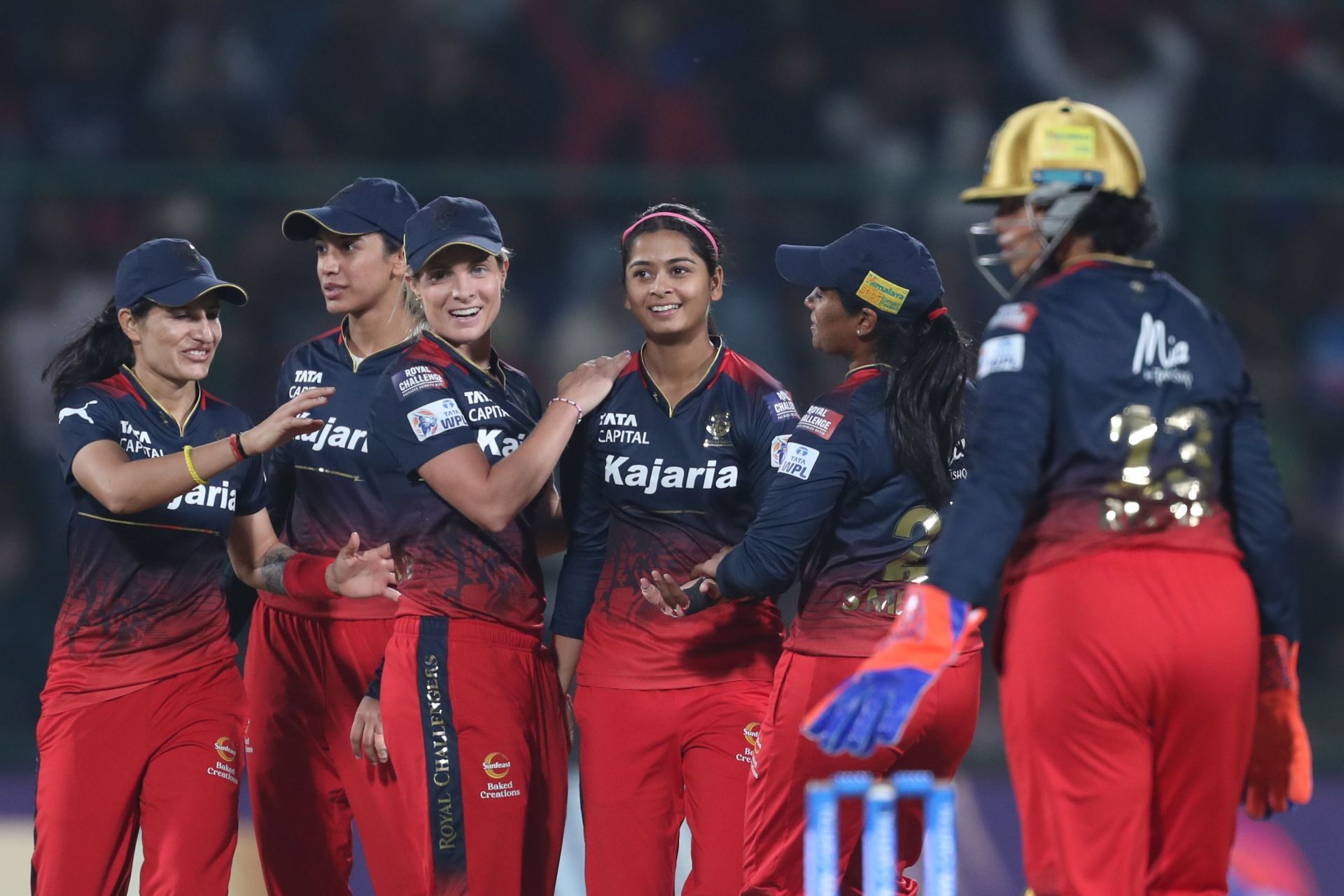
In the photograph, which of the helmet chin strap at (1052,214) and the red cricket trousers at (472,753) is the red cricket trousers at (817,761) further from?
the helmet chin strap at (1052,214)

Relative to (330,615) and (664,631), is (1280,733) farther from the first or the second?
(330,615)

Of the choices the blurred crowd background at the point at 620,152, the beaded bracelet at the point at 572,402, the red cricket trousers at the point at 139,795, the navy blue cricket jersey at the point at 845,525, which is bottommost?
the red cricket trousers at the point at 139,795

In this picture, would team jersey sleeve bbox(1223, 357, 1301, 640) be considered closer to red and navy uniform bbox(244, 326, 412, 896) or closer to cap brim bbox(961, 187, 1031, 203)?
cap brim bbox(961, 187, 1031, 203)

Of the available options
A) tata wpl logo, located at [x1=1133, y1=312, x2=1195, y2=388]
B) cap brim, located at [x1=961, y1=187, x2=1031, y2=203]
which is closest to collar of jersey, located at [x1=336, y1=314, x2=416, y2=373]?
cap brim, located at [x1=961, y1=187, x2=1031, y2=203]

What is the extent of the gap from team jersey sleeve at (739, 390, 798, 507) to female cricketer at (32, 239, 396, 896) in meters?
0.99

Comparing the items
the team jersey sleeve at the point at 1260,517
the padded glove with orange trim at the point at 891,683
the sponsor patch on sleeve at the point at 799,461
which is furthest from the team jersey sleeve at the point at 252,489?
the team jersey sleeve at the point at 1260,517

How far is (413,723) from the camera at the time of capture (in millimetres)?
4145

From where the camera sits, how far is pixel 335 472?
16.0 feet

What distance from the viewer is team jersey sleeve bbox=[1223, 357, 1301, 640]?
3225 mm

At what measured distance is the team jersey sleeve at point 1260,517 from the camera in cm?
322

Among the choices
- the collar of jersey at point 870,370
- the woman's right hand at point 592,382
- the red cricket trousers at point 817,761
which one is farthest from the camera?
the woman's right hand at point 592,382

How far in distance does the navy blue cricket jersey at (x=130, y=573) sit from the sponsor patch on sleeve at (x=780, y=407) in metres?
1.49

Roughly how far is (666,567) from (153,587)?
53.8 inches

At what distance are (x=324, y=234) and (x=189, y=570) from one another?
42.8 inches
